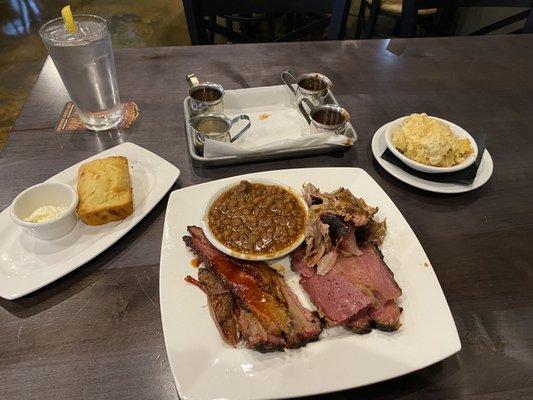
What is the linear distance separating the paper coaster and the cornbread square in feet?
1.52

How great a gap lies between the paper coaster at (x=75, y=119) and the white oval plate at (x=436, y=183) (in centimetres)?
128

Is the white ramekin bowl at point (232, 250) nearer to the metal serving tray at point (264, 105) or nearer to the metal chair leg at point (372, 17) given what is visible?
the metal serving tray at point (264, 105)

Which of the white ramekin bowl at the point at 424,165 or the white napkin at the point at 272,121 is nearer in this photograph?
the white ramekin bowl at the point at 424,165

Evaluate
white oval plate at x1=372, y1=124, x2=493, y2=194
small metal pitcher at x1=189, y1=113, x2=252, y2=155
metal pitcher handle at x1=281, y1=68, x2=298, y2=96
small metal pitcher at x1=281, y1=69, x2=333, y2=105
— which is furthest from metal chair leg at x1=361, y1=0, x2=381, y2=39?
small metal pitcher at x1=189, y1=113, x2=252, y2=155

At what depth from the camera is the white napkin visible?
188 cm

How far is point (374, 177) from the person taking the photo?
1.86 metres

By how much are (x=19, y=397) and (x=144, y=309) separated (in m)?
0.41

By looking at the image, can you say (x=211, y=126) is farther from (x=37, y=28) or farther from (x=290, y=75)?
(x=37, y=28)

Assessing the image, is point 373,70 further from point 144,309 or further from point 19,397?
point 19,397

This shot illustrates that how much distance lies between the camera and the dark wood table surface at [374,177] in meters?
1.18

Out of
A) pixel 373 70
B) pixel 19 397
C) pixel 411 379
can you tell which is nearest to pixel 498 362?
pixel 411 379

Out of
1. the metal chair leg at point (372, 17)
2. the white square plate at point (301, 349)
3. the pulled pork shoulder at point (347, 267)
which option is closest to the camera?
the white square plate at point (301, 349)

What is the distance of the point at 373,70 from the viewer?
99.1 inches

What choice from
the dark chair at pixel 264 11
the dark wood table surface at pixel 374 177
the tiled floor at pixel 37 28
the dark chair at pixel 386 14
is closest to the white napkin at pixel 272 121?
the dark wood table surface at pixel 374 177
